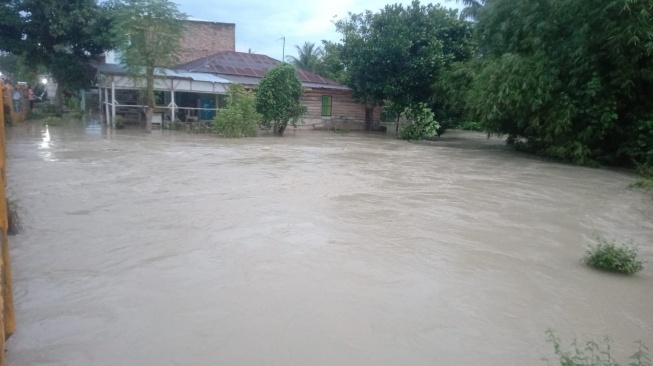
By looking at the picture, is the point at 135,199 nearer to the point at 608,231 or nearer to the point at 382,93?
the point at 608,231

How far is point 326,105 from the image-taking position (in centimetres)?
2686

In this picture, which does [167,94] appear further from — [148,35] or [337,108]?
[337,108]

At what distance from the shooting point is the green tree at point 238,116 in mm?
18781

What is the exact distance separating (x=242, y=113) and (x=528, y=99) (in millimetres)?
10313

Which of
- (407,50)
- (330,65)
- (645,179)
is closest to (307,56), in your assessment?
(330,65)

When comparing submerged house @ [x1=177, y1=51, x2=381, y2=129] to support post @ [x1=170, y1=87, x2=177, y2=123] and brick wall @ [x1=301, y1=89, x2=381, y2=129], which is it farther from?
support post @ [x1=170, y1=87, x2=177, y2=123]

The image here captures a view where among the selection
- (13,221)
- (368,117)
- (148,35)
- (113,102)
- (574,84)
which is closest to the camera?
(13,221)

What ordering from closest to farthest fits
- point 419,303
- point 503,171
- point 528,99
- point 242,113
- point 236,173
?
point 419,303 → point 236,173 → point 503,171 → point 528,99 → point 242,113

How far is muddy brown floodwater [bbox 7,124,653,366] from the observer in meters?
3.58

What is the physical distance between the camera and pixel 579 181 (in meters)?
12.0

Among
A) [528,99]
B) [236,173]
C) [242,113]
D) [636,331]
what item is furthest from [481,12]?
[636,331]

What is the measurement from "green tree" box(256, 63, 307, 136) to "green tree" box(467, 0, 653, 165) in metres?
8.10

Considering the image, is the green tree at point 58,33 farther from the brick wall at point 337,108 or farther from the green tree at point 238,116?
the brick wall at point 337,108

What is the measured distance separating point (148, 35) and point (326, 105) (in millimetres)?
10899
